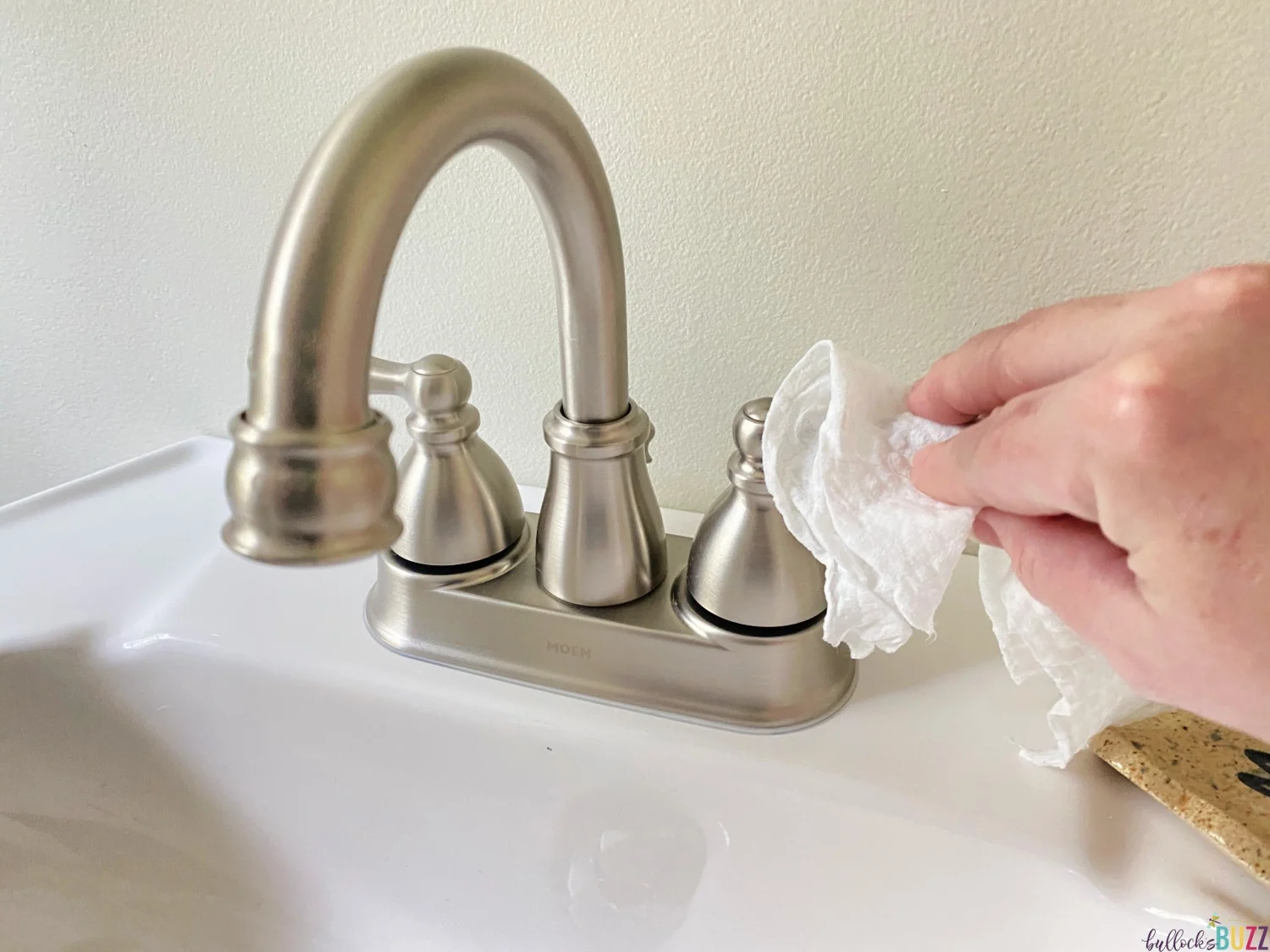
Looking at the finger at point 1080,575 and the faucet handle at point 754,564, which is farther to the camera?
the faucet handle at point 754,564

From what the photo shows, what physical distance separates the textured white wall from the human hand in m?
0.14

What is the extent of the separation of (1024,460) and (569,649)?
0.21m

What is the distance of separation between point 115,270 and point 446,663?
318mm

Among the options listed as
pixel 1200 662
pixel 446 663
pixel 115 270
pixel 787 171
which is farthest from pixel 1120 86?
pixel 115 270

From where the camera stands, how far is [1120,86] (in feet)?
1.06

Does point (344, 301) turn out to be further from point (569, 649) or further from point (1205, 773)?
point (1205, 773)

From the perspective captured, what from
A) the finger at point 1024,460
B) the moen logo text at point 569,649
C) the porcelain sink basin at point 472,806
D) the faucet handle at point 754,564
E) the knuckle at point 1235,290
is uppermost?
the knuckle at point 1235,290

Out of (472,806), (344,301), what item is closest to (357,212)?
(344,301)

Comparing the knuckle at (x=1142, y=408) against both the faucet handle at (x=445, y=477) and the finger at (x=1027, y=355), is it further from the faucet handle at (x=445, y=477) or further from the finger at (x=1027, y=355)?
the faucet handle at (x=445, y=477)

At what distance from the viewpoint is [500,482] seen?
39 cm

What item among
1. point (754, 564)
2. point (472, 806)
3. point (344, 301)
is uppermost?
point (344, 301)

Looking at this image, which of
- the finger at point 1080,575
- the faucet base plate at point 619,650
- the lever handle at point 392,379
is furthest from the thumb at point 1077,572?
the lever handle at point 392,379

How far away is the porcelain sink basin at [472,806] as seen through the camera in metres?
0.32

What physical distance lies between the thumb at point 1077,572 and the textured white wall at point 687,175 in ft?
0.53
